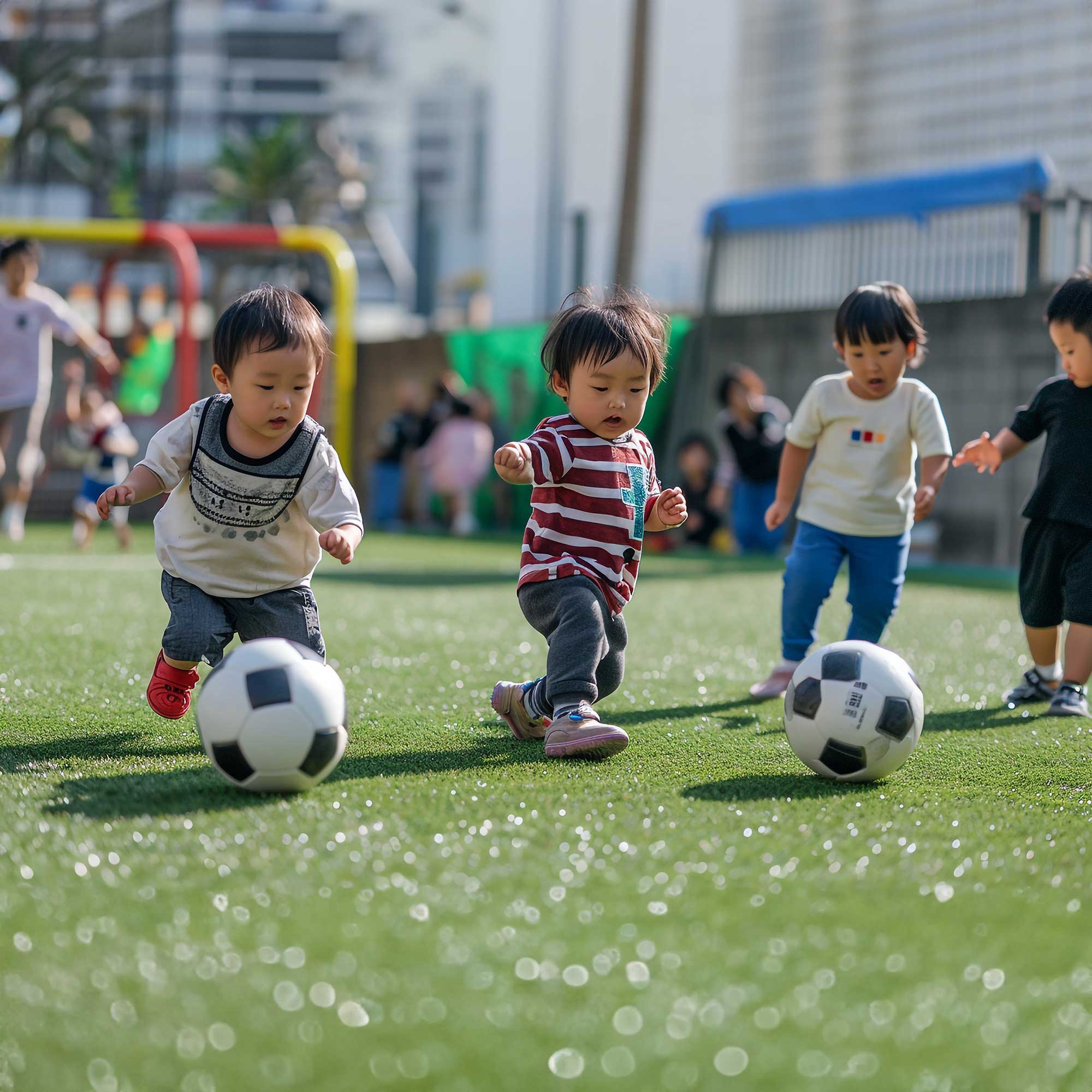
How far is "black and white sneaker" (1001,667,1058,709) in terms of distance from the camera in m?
5.11

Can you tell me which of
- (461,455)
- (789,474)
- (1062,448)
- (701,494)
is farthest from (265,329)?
(461,455)

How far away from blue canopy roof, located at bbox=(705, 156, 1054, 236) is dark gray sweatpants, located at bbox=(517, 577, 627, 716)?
954 cm

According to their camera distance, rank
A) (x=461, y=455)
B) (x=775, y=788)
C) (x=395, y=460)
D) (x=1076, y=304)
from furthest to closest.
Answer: (x=395, y=460), (x=461, y=455), (x=1076, y=304), (x=775, y=788)

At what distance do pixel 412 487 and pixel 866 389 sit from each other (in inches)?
504

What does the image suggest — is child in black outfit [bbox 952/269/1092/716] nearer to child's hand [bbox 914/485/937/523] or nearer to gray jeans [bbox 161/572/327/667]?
child's hand [bbox 914/485/937/523]

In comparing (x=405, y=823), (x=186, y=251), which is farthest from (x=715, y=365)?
(x=405, y=823)

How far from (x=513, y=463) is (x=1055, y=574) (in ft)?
7.54

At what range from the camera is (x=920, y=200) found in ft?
44.9

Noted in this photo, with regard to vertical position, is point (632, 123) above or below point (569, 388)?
above

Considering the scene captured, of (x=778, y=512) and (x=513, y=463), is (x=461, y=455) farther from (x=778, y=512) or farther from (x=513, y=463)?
(x=513, y=463)

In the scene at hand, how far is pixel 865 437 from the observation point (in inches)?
200

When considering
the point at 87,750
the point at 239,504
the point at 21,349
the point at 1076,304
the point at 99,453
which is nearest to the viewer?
the point at 87,750

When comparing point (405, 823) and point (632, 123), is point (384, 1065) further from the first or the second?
point (632, 123)

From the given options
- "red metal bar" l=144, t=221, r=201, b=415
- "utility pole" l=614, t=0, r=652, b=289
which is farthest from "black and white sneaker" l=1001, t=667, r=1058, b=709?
"utility pole" l=614, t=0, r=652, b=289
